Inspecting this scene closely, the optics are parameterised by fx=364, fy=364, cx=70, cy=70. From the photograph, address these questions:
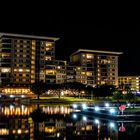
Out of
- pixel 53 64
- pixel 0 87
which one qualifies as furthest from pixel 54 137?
pixel 53 64

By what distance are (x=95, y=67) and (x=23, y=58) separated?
126ft

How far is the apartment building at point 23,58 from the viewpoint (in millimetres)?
144625

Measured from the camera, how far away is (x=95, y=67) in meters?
171

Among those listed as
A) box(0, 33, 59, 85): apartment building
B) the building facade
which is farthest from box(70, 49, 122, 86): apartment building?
box(0, 33, 59, 85): apartment building

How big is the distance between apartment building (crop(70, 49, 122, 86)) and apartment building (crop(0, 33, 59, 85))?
761 inches

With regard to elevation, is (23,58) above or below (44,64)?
above

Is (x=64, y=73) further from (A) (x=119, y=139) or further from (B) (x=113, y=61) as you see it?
(A) (x=119, y=139)

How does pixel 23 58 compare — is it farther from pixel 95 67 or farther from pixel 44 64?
pixel 95 67

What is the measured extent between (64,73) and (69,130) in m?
129

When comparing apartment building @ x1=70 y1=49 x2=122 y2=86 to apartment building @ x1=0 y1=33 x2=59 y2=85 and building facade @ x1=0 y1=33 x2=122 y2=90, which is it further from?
apartment building @ x1=0 y1=33 x2=59 y2=85

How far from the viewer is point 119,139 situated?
26.8 m

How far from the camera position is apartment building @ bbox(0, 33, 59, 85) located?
14462 centimetres

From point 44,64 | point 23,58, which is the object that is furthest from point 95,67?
point 23,58

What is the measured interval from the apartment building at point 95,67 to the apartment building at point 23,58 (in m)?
19.3
